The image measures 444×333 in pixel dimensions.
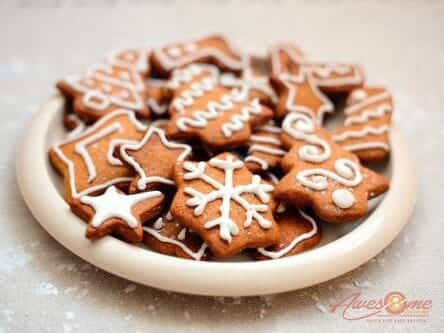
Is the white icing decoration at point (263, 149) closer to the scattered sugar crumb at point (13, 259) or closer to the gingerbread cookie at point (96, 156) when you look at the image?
the gingerbread cookie at point (96, 156)

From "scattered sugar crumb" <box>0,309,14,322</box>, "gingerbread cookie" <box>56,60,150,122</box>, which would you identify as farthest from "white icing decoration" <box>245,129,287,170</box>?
"scattered sugar crumb" <box>0,309,14,322</box>

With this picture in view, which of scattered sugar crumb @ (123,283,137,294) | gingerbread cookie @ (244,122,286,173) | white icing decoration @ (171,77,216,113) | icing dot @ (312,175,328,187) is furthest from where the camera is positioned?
white icing decoration @ (171,77,216,113)

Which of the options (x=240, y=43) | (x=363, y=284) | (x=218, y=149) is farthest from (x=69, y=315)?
(x=240, y=43)

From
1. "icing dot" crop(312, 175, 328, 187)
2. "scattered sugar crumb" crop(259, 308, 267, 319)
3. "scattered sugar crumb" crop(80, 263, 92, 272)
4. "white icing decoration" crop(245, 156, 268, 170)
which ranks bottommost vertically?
"scattered sugar crumb" crop(80, 263, 92, 272)

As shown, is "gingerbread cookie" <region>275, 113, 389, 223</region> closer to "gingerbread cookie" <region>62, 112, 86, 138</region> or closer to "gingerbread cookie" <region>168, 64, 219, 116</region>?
"gingerbread cookie" <region>168, 64, 219, 116</region>

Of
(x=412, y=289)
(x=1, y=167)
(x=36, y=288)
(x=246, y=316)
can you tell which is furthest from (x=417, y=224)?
(x=1, y=167)

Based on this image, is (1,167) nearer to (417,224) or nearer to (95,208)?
(95,208)

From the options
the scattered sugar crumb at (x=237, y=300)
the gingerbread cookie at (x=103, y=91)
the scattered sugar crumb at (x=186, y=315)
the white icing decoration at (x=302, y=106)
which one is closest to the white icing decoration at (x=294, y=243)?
the scattered sugar crumb at (x=237, y=300)
